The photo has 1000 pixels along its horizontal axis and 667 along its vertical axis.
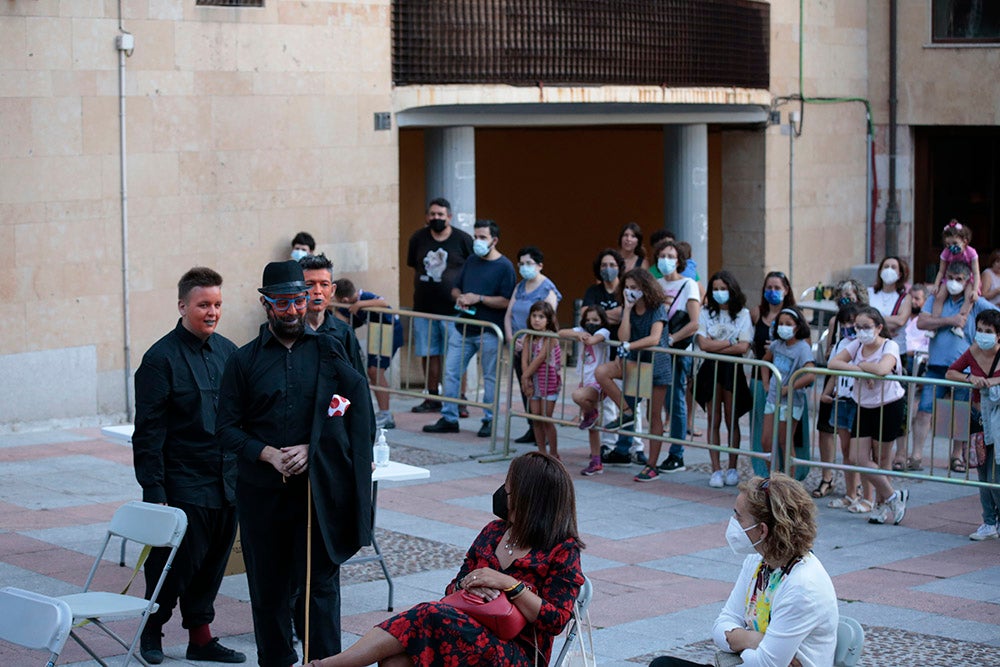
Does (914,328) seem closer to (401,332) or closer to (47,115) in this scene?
(401,332)

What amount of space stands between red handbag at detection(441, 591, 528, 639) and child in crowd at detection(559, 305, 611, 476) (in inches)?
237

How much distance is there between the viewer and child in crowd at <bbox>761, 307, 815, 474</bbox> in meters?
10.6

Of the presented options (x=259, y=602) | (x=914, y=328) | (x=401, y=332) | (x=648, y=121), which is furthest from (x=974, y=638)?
(x=648, y=121)

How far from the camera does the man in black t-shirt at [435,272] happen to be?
44.5 feet

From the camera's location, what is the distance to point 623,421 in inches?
457

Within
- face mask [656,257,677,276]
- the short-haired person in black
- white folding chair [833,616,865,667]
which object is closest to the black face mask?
white folding chair [833,616,865,667]

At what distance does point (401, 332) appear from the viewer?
13.3 m

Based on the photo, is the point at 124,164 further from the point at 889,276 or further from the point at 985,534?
the point at 985,534

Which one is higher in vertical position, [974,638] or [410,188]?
[410,188]

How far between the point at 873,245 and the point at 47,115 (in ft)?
41.7

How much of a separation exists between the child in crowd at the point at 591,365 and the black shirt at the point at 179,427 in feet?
15.8

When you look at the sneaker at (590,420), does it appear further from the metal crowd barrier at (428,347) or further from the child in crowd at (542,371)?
the metal crowd barrier at (428,347)

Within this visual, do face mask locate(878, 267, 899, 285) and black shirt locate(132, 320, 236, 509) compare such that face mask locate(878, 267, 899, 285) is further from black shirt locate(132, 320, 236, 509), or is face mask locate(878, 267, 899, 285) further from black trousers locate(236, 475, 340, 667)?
black trousers locate(236, 475, 340, 667)

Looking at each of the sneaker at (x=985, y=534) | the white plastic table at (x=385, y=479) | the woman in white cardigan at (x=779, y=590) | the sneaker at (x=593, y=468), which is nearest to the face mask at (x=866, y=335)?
the sneaker at (x=985, y=534)
